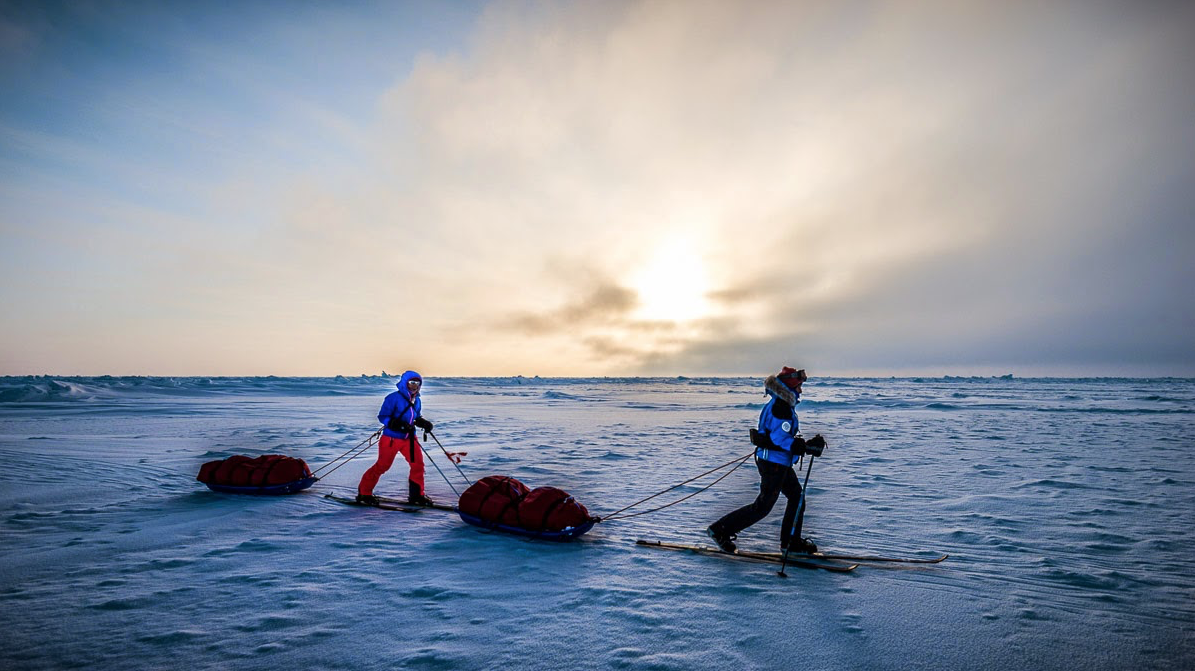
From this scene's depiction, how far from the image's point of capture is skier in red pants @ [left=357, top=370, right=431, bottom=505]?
922 cm

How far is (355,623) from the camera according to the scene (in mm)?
4754

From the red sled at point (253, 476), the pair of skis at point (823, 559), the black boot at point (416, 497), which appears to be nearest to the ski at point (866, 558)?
the pair of skis at point (823, 559)

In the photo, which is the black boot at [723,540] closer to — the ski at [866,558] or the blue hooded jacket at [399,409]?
the ski at [866,558]

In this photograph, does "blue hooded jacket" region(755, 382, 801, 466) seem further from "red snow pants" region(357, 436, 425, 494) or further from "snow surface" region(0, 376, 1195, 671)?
"red snow pants" region(357, 436, 425, 494)

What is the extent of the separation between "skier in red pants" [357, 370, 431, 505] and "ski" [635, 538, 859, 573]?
4.43m

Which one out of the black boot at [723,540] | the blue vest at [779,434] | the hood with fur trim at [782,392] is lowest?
the black boot at [723,540]

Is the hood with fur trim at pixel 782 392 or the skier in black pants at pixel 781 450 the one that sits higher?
the hood with fur trim at pixel 782 392

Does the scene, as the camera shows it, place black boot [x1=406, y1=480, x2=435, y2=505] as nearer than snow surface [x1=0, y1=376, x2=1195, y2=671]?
No

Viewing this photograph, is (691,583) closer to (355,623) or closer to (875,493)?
(355,623)

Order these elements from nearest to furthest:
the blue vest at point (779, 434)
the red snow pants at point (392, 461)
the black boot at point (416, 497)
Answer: the blue vest at point (779, 434), the red snow pants at point (392, 461), the black boot at point (416, 497)

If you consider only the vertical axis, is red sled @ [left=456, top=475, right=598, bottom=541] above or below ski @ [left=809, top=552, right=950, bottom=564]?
above

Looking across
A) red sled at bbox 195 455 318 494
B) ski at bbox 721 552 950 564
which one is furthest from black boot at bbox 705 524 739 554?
red sled at bbox 195 455 318 494

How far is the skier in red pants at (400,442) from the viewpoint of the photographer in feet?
30.2

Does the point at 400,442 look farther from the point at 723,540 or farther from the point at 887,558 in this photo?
the point at 887,558
